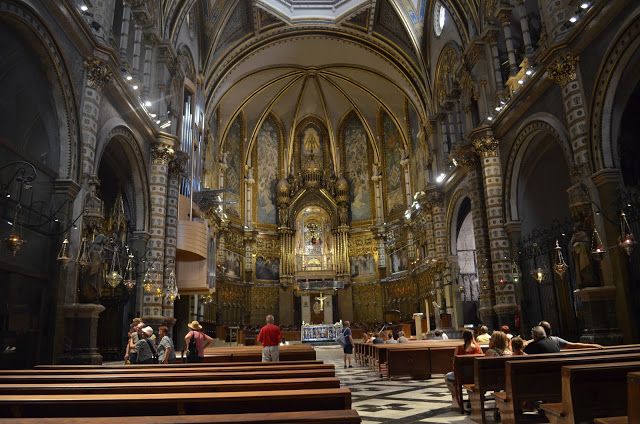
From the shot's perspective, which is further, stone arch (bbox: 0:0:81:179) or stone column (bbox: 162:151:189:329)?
stone column (bbox: 162:151:189:329)

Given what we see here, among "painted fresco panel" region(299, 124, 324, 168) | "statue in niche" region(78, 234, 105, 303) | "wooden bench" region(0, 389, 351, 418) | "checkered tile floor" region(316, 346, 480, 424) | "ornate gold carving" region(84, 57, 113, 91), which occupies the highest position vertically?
"painted fresco panel" region(299, 124, 324, 168)

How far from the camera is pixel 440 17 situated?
25000mm

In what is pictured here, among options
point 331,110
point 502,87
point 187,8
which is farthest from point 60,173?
point 331,110

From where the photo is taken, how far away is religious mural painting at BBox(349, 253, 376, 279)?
35.3 meters

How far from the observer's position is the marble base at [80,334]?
436 inches

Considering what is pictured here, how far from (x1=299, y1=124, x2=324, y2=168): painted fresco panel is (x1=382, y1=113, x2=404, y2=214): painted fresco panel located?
5.36 metres

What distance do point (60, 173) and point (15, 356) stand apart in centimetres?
433

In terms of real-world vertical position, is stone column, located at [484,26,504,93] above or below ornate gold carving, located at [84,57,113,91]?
above

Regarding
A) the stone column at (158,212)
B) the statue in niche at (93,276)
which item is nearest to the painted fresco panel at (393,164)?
the stone column at (158,212)

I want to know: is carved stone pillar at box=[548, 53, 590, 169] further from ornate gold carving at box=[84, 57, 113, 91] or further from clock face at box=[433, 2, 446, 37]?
clock face at box=[433, 2, 446, 37]

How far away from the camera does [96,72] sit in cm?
1265

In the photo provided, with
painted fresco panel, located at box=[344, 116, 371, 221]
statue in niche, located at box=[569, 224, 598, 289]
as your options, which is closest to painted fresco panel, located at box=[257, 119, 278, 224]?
painted fresco panel, located at box=[344, 116, 371, 221]

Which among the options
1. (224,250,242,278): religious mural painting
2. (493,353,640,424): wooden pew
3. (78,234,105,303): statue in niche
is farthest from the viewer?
(224,250,242,278): religious mural painting

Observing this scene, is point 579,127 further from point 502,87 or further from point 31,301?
point 31,301
